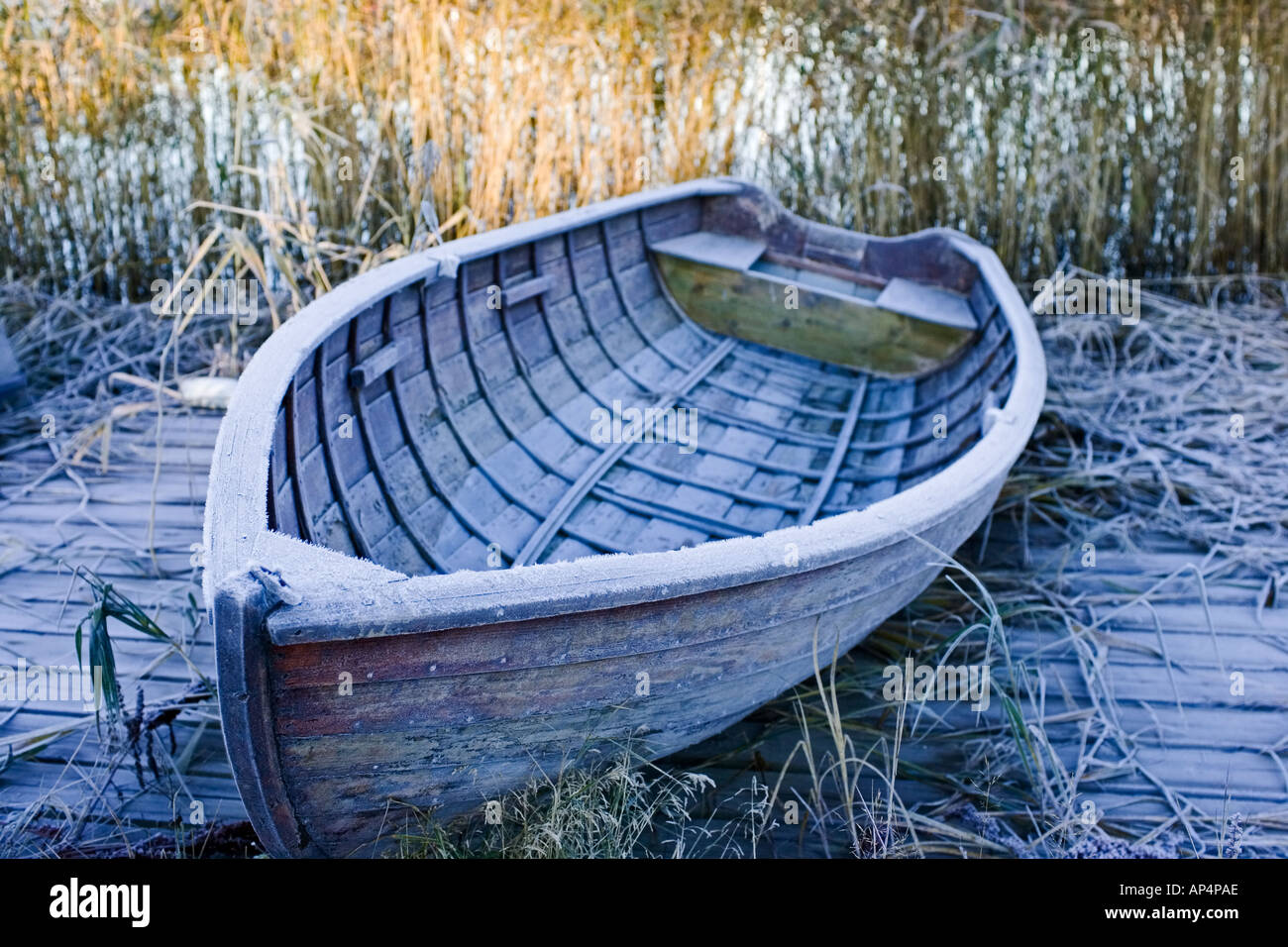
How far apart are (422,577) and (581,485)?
4.16 feet

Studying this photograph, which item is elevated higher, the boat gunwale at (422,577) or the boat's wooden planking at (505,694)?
the boat gunwale at (422,577)

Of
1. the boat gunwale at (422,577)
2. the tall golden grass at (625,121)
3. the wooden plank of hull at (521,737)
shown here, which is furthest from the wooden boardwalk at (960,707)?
the tall golden grass at (625,121)

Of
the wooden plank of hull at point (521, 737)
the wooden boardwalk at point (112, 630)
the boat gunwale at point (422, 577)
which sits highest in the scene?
the boat gunwale at point (422, 577)

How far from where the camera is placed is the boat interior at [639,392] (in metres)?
2.11

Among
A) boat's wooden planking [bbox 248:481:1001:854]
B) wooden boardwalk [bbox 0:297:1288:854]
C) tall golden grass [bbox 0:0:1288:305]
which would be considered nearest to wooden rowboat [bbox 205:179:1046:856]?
boat's wooden planking [bbox 248:481:1001:854]

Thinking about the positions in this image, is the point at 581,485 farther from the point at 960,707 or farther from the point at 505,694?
the point at 505,694

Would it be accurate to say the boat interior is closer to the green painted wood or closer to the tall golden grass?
the green painted wood

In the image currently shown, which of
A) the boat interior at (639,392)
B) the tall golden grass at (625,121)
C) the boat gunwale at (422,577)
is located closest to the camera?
the boat gunwale at (422,577)

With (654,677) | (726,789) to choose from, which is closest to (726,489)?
(726,789)

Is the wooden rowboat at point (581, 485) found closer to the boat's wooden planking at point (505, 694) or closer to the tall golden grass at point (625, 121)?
the boat's wooden planking at point (505, 694)

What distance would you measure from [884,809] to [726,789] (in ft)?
0.96

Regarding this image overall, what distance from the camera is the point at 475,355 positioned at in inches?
104

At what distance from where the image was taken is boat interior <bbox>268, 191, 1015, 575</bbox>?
211cm

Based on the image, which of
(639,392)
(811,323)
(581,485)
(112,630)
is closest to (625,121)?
(811,323)
